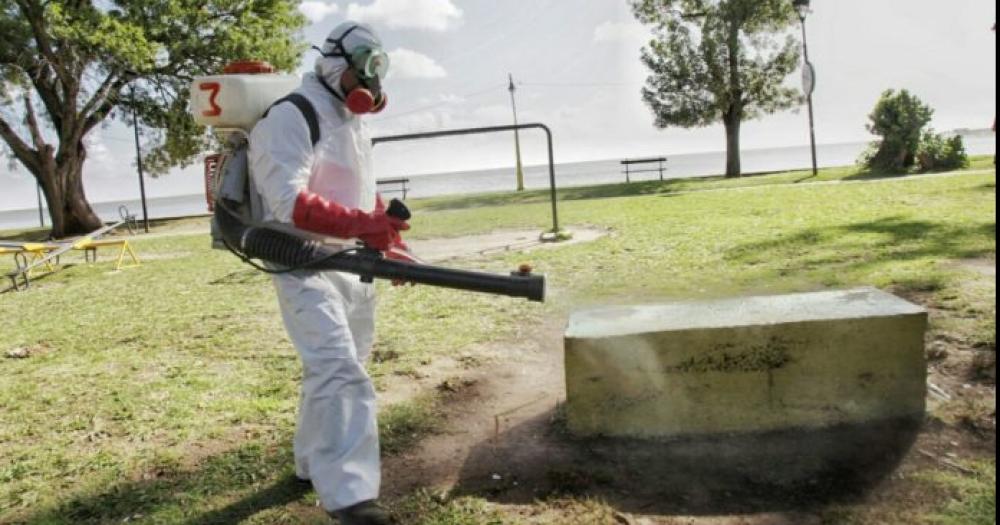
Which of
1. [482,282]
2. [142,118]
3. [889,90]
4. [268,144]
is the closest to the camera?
[268,144]

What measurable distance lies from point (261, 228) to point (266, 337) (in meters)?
3.38

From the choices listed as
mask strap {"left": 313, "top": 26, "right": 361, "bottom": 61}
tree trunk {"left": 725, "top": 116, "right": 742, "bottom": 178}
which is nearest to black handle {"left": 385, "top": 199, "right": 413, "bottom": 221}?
mask strap {"left": 313, "top": 26, "right": 361, "bottom": 61}

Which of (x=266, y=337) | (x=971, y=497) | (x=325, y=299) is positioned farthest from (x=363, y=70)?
(x=266, y=337)

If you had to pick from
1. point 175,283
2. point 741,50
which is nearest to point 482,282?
point 175,283

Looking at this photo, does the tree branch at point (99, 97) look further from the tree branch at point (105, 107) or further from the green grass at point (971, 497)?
the green grass at point (971, 497)

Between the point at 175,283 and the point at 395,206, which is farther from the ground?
the point at 395,206

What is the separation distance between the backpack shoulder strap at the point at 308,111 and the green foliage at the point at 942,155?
18.8 metres

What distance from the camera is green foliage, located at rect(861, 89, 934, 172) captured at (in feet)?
63.2

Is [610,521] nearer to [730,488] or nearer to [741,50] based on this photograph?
[730,488]

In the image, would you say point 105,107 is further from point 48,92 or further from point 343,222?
point 343,222

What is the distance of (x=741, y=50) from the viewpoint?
2752 centimetres


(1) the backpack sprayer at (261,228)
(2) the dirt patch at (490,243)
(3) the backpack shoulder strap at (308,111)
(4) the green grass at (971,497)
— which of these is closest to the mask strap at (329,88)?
(3) the backpack shoulder strap at (308,111)

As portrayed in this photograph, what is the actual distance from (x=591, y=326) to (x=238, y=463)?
1641 millimetres

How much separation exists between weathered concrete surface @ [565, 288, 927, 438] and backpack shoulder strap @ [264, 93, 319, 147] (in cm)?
132
